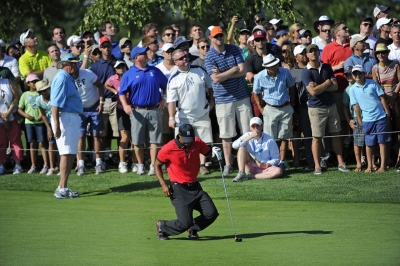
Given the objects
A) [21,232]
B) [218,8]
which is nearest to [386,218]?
[21,232]

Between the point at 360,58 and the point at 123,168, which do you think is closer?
the point at 360,58

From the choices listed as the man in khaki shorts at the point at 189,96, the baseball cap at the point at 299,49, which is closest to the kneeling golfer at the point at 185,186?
the man in khaki shorts at the point at 189,96

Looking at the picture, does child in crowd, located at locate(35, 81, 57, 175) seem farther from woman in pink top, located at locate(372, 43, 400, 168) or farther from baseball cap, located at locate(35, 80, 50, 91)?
woman in pink top, located at locate(372, 43, 400, 168)

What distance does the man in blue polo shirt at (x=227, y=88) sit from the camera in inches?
656

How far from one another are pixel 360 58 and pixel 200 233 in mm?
6142

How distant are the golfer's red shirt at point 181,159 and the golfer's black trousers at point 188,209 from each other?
114 mm

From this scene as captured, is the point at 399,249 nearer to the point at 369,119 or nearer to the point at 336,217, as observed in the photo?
the point at 336,217

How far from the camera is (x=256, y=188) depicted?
611 inches

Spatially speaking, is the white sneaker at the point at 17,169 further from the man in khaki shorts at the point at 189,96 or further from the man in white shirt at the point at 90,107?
the man in khaki shorts at the point at 189,96

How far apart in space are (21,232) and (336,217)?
4448mm

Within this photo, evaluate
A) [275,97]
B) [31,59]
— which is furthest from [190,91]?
[31,59]

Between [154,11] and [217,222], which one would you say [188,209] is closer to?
[217,222]

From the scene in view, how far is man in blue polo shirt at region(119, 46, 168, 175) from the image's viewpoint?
1691 cm

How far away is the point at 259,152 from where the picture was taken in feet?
53.4
